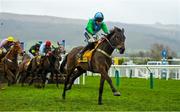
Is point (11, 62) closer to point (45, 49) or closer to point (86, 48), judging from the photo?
point (45, 49)

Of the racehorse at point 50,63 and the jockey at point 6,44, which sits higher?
the jockey at point 6,44

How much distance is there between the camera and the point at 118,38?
40.3 ft

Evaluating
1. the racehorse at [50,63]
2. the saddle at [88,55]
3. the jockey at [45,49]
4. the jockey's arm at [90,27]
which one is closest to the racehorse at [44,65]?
the racehorse at [50,63]

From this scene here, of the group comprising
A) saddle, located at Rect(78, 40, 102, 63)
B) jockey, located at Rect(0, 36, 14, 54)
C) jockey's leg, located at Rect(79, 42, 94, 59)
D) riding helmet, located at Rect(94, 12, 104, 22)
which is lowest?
saddle, located at Rect(78, 40, 102, 63)

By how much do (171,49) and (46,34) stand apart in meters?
15.3

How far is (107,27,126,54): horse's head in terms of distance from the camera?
479 inches

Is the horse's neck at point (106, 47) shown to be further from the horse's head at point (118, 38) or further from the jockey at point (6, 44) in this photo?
the jockey at point (6, 44)

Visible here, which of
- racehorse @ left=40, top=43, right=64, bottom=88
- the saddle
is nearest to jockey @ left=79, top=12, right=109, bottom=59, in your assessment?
the saddle

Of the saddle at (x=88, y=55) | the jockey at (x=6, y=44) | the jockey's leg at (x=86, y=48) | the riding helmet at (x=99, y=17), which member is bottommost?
the saddle at (x=88, y=55)

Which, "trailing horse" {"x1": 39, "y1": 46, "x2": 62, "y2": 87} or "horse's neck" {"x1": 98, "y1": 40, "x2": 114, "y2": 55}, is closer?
"horse's neck" {"x1": 98, "y1": 40, "x2": 114, "y2": 55}

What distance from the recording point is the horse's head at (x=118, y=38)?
12164 millimetres

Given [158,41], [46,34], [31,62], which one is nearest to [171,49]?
[158,41]

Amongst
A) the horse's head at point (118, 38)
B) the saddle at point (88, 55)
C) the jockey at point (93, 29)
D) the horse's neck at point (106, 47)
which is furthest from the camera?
the jockey at point (93, 29)

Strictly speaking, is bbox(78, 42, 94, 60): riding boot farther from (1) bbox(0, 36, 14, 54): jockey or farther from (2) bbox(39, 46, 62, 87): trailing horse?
(2) bbox(39, 46, 62, 87): trailing horse
